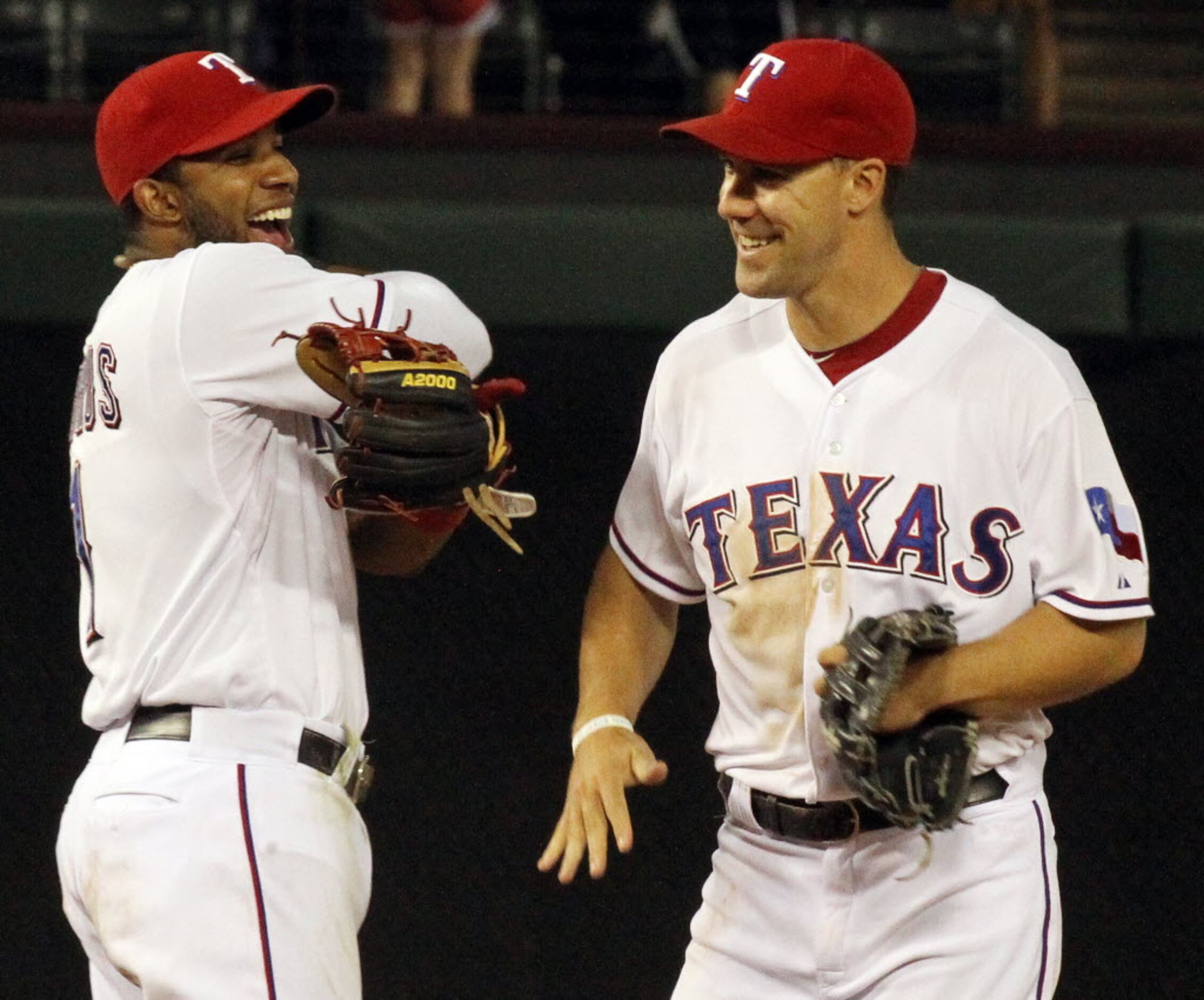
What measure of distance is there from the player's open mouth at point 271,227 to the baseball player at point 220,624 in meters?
0.12

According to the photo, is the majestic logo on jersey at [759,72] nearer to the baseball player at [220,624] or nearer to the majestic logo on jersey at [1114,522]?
the baseball player at [220,624]

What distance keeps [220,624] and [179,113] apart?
0.67 metres

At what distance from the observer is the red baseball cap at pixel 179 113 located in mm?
2381

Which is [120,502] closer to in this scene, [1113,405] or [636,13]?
[1113,405]

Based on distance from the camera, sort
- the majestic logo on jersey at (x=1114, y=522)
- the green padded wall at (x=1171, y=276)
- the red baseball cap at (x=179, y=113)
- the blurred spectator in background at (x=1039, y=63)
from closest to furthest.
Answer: the majestic logo on jersey at (x=1114, y=522) → the red baseball cap at (x=179, y=113) → the green padded wall at (x=1171, y=276) → the blurred spectator in background at (x=1039, y=63)

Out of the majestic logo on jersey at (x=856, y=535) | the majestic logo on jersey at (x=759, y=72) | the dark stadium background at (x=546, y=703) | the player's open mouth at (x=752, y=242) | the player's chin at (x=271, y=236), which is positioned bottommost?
the dark stadium background at (x=546, y=703)

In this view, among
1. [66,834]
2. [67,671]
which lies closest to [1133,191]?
[67,671]

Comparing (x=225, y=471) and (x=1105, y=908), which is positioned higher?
(x=225, y=471)

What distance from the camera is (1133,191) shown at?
4.46 meters

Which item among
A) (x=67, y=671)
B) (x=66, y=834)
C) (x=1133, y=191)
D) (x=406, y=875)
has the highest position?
(x=1133, y=191)

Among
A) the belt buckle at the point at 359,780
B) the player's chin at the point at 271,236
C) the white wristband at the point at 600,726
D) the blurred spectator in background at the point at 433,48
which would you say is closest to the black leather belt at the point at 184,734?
the belt buckle at the point at 359,780

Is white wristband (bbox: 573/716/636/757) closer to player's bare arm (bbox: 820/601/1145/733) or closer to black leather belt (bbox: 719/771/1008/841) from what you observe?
black leather belt (bbox: 719/771/1008/841)

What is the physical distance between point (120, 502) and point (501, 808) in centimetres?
129

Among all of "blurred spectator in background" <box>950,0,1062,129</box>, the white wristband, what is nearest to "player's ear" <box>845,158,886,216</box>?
the white wristband
